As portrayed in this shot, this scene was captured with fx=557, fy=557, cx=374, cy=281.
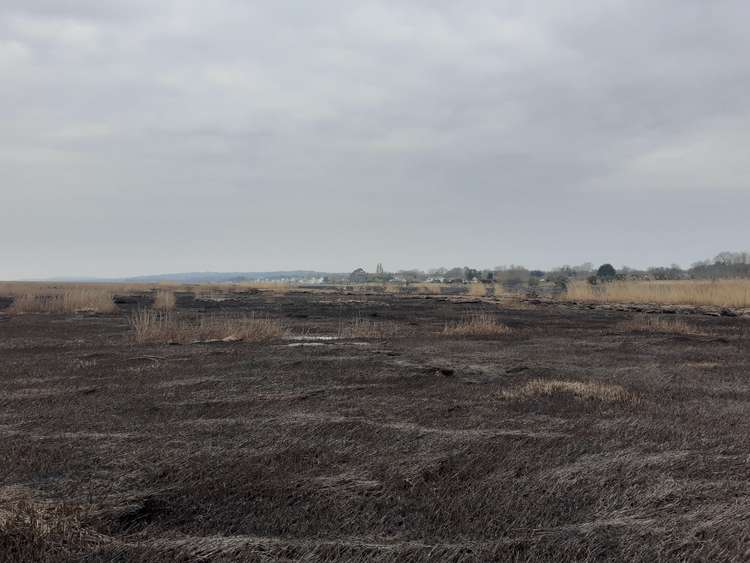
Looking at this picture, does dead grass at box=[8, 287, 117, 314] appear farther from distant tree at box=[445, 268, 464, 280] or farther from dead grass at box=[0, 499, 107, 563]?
distant tree at box=[445, 268, 464, 280]

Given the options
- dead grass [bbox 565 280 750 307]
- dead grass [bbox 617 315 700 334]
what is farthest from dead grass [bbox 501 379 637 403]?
dead grass [bbox 565 280 750 307]

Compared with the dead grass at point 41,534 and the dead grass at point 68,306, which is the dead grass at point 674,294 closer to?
the dead grass at point 68,306

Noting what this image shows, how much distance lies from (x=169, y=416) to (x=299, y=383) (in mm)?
2159

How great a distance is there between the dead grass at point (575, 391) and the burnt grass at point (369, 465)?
0.45 feet

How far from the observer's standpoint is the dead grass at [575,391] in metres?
6.41

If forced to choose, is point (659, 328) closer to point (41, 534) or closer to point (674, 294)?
point (41, 534)

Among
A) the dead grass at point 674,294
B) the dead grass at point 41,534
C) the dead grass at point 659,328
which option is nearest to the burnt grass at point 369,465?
the dead grass at point 41,534

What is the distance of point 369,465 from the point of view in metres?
4.12

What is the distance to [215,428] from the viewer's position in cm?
522

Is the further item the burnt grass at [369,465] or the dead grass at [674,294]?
the dead grass at [674,294]

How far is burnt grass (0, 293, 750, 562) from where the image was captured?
287 cm

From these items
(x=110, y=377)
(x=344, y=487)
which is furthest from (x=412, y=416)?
(x=110, y=377)

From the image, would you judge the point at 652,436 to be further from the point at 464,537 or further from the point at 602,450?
the point at 464,537

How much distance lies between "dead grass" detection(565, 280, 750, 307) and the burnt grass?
2333 centimetres
